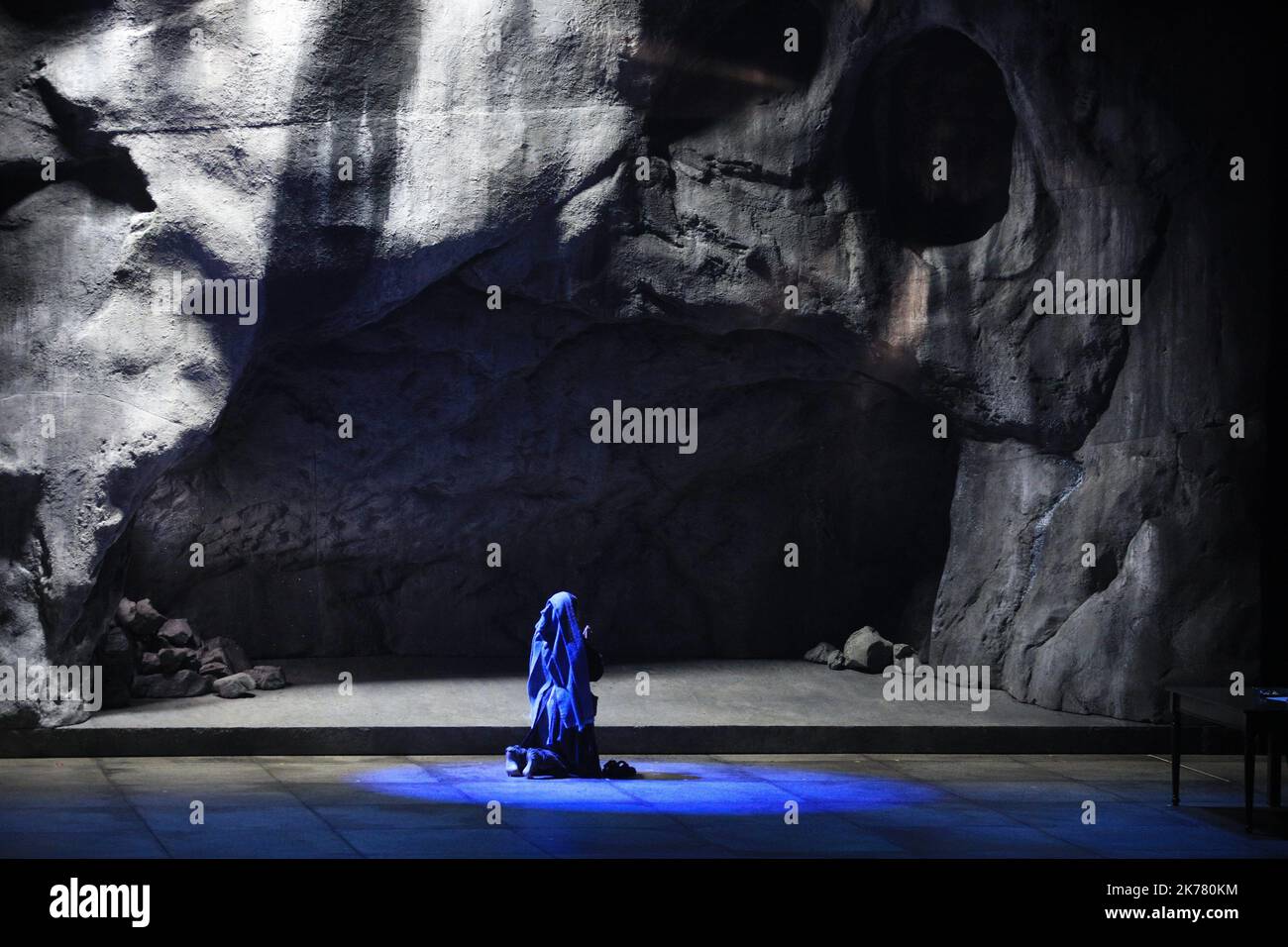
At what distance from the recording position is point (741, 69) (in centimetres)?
1327

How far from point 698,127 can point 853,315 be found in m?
1.97

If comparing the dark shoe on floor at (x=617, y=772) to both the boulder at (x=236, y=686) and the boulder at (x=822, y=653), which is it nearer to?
the boulder at (x=236, y=686)

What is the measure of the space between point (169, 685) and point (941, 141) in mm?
7726

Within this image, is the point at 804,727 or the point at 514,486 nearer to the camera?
the point at 804,727

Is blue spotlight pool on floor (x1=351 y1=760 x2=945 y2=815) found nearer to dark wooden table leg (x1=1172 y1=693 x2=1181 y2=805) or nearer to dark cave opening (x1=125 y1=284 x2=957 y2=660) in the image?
dark wooden table leg (x1=1172 y1=693 x2=1181 y2=805)

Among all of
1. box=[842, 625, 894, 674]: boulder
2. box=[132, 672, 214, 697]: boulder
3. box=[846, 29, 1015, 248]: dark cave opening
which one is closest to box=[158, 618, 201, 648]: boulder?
box=[132, 672, 214, 697]: boulder

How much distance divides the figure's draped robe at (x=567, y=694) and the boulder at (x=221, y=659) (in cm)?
339

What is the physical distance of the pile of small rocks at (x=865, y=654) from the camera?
563 inches

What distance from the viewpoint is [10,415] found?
11805mm

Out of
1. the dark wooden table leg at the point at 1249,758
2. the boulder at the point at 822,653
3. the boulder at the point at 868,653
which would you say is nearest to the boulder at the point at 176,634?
the boulder at the point at 822,653

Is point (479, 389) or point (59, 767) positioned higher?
point (479, 389)
